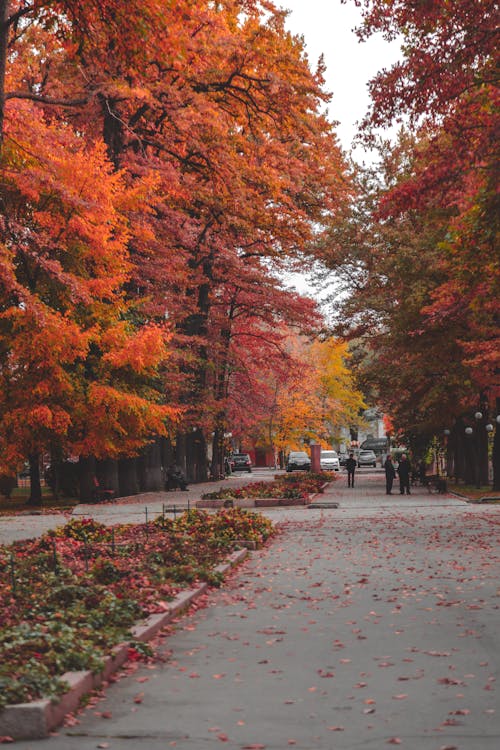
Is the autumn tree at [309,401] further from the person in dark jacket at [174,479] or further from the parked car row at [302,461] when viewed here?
the person in dark jacket at [174,479]

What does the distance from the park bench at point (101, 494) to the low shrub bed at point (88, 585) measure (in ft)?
46.2

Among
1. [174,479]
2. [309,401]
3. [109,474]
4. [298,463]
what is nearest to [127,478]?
[109,474]

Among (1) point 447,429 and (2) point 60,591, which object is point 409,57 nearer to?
(2) point 60,591

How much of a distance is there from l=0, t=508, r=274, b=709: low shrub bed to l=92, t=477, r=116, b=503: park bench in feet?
46.2

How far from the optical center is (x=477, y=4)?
1584 centimetres

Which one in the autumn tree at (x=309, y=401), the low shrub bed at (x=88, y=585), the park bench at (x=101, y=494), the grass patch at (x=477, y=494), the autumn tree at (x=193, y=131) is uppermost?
the autumn tree at (x=193, y=131)

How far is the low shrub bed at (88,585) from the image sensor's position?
279 inches

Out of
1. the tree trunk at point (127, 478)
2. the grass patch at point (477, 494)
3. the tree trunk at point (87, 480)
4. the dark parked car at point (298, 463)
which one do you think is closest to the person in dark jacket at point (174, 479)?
the tree trunk at point (127, 478)

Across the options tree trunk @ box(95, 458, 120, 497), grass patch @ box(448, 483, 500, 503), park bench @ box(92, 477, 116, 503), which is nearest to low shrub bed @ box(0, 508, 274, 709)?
park bench @ box(92, 477, 116, 503)

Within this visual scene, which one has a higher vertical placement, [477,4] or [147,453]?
[477,4]

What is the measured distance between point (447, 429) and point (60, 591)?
130 feet

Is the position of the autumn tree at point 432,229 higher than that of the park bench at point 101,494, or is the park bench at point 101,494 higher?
the autumn tree at point 432,229

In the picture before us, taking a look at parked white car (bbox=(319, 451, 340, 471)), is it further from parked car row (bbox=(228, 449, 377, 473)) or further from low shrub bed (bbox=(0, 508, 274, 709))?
low shrub bed (bbox=(0, 508, 274, 709))

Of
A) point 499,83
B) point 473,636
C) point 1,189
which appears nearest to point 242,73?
point 1,189
